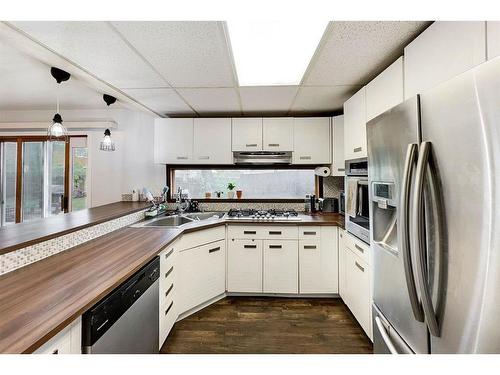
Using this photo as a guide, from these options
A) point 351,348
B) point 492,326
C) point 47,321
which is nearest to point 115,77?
point 47,321

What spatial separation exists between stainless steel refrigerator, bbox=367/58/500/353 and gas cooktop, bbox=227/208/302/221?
161 cm

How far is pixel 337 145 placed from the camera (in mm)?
2938

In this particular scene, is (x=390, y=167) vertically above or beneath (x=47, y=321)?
above

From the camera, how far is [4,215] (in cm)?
378

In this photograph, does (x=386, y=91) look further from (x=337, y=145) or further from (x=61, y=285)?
(x=61, y=285)

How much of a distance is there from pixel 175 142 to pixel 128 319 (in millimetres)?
2284

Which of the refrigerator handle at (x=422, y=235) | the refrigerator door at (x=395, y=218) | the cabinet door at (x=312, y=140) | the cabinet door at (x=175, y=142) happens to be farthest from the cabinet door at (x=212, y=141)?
the refrigerator handle at (x=422, y=235)

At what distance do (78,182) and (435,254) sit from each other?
4.20 m

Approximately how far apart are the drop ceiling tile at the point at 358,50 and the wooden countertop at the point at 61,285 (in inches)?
69.9

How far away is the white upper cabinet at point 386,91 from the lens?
155 cm

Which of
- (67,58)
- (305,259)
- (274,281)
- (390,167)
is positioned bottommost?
(274,281)

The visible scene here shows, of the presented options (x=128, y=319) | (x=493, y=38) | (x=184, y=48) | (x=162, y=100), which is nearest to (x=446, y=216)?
(x=493, y=38)

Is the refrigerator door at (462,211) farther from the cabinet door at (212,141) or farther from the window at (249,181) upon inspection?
the window at (249,181)
